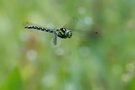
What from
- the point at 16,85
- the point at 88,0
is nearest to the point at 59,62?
the point at 88,0

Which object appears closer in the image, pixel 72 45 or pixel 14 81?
pixel 14 81

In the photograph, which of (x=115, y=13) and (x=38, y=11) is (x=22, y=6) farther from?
(x=115, y=13)

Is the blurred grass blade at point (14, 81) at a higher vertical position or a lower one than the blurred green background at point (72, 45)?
lower

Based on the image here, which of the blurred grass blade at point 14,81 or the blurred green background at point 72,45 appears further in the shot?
the blurred green background at point 72,45

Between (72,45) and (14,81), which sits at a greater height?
(72,45)

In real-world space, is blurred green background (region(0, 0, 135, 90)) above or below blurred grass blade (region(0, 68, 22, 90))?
above

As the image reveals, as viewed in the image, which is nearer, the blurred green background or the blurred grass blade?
the blurred grass blade

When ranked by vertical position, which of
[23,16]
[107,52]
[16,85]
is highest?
[23,16]

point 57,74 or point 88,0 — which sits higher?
point 88,0
